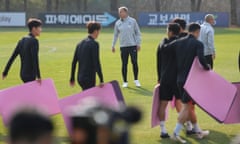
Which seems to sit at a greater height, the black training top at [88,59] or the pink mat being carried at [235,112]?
the black training top at [88,59]

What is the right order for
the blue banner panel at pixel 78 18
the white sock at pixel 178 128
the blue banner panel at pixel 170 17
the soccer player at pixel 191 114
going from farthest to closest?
the blue banner panel at pixel 78 18 → the blue banner panel at pixel 170 17 → the soccer player at pixel 191 114 → the white sock at pixel 178 128

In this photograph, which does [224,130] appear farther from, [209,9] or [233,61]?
[209,9]

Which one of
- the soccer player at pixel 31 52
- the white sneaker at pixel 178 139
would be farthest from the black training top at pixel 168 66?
the soccer player at pixel 31 52

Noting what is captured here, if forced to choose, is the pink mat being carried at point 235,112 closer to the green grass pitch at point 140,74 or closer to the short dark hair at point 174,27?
the green grass pitch at point 140,74

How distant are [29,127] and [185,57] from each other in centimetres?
645

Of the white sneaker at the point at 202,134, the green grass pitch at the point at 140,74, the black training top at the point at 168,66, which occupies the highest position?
the black training top at the point at 168,66

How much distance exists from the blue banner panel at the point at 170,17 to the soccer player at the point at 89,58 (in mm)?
39713

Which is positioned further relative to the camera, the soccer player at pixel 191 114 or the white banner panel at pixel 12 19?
the white banner panel at pixel 12 19

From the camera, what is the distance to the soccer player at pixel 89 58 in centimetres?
846

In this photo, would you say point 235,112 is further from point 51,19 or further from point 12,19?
point 12,19

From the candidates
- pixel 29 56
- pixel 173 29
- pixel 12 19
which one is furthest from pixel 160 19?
pixel 173 29

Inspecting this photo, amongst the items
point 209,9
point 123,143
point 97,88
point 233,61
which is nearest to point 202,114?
point 97,88

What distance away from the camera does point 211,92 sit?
8.75 meters

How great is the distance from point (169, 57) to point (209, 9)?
66914mm
